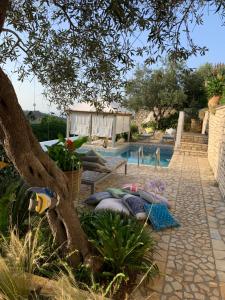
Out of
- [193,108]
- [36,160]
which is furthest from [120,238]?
[193,108]

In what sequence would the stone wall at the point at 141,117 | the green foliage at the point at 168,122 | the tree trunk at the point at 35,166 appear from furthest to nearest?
the stone wall at the point at 141,117
the green foliage at the point at 168,122
the tree trunk at the point at 35,166

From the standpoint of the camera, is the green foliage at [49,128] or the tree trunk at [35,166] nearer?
the tree trunk at [35,166]

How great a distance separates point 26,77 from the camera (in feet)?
A: 13.4

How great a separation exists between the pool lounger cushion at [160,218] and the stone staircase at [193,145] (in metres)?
10.8

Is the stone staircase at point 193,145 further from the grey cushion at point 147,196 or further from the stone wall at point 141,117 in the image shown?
the stone wall at point 141,117

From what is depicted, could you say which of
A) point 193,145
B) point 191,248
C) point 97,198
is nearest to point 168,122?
point 193,145

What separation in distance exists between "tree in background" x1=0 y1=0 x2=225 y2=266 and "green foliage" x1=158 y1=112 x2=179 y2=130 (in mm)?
22800

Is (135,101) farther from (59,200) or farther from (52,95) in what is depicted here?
(59,200)

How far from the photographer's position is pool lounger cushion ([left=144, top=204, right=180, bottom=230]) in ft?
16.2

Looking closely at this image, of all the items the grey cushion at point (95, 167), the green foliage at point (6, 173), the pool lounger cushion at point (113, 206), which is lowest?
the pool lounger cushion at point (113, 206)

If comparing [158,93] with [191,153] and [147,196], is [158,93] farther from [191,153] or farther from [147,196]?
[147,196]

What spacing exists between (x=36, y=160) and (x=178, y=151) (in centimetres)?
1396

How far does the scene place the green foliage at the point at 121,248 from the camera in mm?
3145

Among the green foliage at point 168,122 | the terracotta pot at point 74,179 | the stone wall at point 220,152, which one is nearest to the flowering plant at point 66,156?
the terracotta pot at point 74,179
